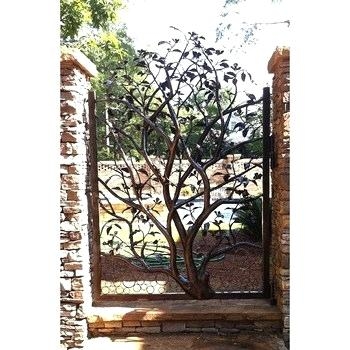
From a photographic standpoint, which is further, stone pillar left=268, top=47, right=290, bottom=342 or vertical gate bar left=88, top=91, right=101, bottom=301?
vertical gate bar left=88, top=91, right=101, bottom=301

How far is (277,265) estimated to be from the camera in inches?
96.7

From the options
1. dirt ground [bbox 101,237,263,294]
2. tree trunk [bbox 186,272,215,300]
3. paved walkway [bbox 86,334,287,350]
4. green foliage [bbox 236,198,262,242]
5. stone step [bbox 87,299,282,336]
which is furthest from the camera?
green foliage [bbox 236,198,262,242]

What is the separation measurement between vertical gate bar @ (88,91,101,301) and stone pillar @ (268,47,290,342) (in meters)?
1.06

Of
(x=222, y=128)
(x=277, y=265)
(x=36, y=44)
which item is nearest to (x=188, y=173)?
(x=222, y=128)

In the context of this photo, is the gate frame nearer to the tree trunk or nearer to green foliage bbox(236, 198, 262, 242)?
the tree trunk

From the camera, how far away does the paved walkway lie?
2344 mm

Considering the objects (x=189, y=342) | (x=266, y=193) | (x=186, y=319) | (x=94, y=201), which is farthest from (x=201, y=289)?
(x=94, y=201)

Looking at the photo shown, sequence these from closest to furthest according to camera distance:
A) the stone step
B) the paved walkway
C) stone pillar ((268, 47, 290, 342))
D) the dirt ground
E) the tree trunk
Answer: stone pillar ((268, 47, 290, 342)) → the paved walkway → the stone step → the tree trunk → the dirt ground

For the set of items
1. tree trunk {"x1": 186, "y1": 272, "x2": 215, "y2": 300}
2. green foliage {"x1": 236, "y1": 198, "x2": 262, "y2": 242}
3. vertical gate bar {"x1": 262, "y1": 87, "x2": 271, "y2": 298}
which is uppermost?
vertical gate bar {"x1": 262, "y1": 87, "x2": 271, "y2": 298}

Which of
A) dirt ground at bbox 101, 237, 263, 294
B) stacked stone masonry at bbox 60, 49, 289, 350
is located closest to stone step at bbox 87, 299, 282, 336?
stacked stone masonry at bbox 60, 49, 289, 350

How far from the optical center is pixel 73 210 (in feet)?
7.64

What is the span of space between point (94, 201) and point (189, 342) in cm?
98

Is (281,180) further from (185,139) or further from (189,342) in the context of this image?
(189,342)
